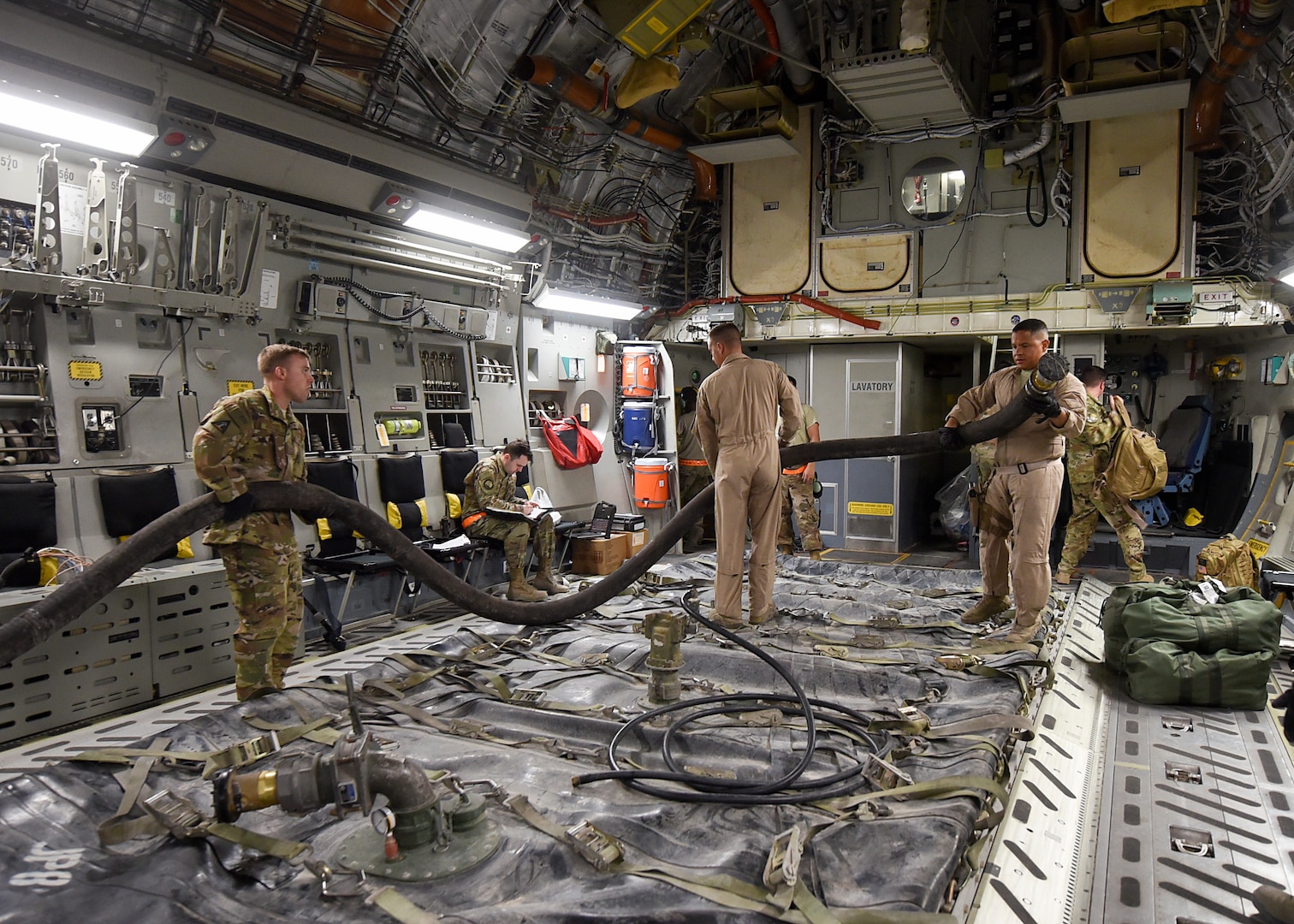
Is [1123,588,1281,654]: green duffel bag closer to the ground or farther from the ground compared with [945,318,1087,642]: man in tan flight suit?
closer to the ground

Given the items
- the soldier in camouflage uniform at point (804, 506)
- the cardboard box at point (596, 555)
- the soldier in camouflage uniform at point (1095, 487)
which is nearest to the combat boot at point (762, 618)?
the cardboard box at point (596, 555)

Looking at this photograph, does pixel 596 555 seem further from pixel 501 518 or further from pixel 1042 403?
pixel 1042 403

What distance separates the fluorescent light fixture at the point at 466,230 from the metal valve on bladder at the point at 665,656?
480cm

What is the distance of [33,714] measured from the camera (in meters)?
4.24

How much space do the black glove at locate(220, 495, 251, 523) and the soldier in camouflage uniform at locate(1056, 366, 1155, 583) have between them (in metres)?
6.79

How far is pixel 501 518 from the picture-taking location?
701cm

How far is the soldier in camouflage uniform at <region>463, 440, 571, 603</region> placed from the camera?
23.0 ft

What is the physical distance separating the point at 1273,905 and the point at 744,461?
365cm

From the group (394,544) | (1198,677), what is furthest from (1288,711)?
(394,544)

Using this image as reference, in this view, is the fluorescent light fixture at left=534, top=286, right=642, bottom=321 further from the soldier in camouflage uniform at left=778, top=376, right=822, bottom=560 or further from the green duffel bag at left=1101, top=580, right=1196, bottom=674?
the green duffel bag at left=1101, top=580, right=1196, bottom=674

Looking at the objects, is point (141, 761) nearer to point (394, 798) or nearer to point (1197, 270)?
point (394, 798)

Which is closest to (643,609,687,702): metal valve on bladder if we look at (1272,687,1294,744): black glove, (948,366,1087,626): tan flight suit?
(948,366,1087,626): tan flight suit

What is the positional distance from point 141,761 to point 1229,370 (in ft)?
35.2

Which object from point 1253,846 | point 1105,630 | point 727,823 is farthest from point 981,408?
point 727,823
